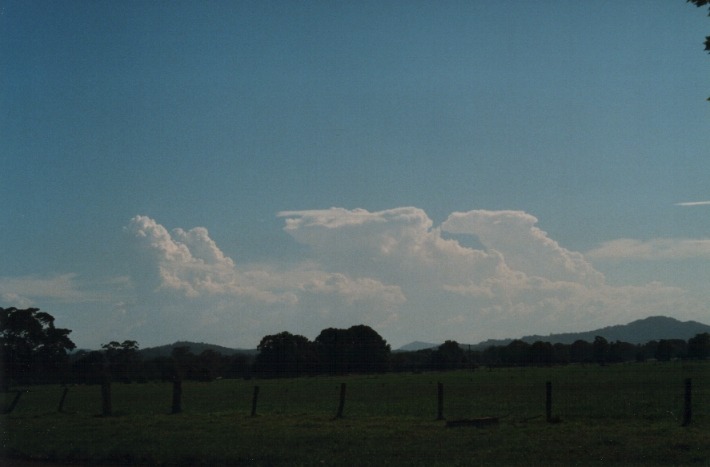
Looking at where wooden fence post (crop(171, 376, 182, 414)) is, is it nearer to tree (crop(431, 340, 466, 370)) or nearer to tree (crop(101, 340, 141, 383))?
tree (crop(101, 340, 141, 383))

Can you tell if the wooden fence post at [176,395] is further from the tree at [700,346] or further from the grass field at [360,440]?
the tree at [700,346]

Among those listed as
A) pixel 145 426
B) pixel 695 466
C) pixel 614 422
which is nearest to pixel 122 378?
pixel 145 426

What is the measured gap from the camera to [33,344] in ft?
237

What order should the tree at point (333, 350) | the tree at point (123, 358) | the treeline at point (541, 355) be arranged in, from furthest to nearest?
the treeline at point (541, 355) < the tree at point (333, 350) < the tree at point (123, 358)

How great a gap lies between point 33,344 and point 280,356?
58.6 m

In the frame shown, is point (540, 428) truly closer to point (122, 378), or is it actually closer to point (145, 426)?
point (145, 426)

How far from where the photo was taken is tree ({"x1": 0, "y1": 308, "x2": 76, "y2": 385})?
67.6 m

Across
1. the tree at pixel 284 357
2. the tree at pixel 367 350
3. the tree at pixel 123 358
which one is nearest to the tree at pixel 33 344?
the tree at pixel 123 358

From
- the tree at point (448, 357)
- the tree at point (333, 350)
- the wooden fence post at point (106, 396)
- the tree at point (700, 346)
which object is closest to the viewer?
the wooden fence post at point (106, 396)

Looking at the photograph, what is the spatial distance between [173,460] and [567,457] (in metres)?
9.15

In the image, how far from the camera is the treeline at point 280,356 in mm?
72500

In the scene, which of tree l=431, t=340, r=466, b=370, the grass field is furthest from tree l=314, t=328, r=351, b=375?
the grass field

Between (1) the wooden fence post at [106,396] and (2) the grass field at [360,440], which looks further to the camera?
(1) the wooden fence post at [106,396]

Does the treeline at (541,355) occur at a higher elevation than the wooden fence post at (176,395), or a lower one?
lower
